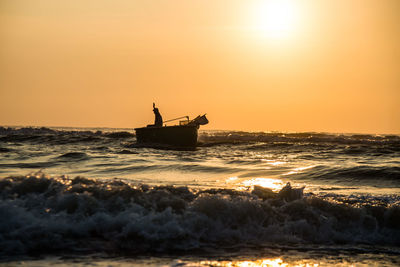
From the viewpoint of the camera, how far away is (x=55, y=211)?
295 inches

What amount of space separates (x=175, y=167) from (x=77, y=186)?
9.46 metres

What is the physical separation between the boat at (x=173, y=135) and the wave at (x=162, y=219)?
24.7 m

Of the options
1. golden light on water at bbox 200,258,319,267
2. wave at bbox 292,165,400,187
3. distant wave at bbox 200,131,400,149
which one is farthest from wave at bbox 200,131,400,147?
golden light on water at bbox 200,258,319,267

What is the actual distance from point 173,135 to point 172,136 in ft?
0.34

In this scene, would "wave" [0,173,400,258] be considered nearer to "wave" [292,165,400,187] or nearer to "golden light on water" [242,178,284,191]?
"golden light on water" [242,178,284,191]

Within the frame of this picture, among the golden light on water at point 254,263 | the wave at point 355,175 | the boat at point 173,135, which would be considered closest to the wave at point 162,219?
the golden light on water at point 254,263

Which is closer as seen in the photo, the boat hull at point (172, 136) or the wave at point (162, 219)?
the wave at point (162, 219)

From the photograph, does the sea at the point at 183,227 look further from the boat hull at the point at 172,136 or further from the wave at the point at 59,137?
the wave at the point at 59,137

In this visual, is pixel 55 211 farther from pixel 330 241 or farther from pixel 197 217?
pixel 330 241

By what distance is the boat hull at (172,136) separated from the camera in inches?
1341

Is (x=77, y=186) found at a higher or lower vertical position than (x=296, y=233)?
higher

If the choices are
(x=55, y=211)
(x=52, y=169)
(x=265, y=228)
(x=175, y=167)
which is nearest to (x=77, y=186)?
(x=55, y=211)

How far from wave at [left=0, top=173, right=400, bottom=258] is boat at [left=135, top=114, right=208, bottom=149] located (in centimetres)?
2473

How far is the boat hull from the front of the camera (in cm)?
3406
